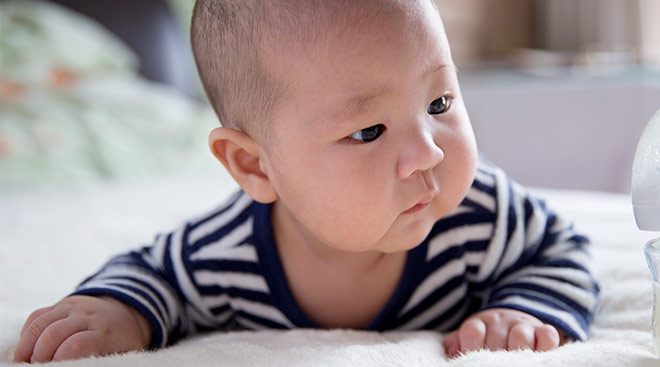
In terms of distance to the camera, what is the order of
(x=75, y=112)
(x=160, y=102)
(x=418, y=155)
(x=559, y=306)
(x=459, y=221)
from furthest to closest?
(x=160, y=102)
(x=75, y=112)
(x=459, y=221)
(x=559, y=306)
(x=418, y=155)

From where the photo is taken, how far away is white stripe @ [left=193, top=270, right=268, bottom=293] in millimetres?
865

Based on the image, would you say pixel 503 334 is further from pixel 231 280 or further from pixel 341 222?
pixel 231 280

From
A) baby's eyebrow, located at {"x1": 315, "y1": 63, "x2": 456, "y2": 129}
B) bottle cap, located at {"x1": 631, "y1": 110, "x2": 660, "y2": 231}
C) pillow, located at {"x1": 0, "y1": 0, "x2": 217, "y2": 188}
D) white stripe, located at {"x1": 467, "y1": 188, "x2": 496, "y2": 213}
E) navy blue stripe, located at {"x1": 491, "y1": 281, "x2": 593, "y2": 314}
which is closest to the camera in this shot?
bottle cap, located at {"x1": 631, "y1": 110, "x2": 660, "y2": 231}

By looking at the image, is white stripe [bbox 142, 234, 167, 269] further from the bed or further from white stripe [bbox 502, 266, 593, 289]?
white stripe [bbox 502, 266, 593, 289]

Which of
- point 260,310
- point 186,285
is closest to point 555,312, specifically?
point 260,310

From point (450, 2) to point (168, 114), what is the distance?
4.46ft

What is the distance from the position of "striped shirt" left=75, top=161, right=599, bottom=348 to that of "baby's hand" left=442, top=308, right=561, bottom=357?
0.06 m

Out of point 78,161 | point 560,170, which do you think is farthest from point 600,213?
point 78,161

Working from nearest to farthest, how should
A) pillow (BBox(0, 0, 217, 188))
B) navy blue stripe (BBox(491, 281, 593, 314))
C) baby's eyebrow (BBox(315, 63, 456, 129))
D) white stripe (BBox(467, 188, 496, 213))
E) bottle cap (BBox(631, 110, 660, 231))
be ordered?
bottle cap (BBox(631, 110, 660, 231)) → baby's eyebrow (BBox(315, 63, 456, 129)) → navy blue stripe (BBox(491, 281, 593, 314)) → white stripe (BBox(467, 188, 496, 213)) → pillow (BBox(0, 0, 217, 188))

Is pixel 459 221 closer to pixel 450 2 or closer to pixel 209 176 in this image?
pixel 209 176

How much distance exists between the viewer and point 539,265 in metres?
0.83

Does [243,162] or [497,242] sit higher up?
[243,162]

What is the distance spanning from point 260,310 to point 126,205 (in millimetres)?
772

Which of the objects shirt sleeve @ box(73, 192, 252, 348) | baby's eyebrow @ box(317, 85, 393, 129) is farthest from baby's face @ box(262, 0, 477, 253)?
shirt sleeve @ box(73, 192, 252, 348)
